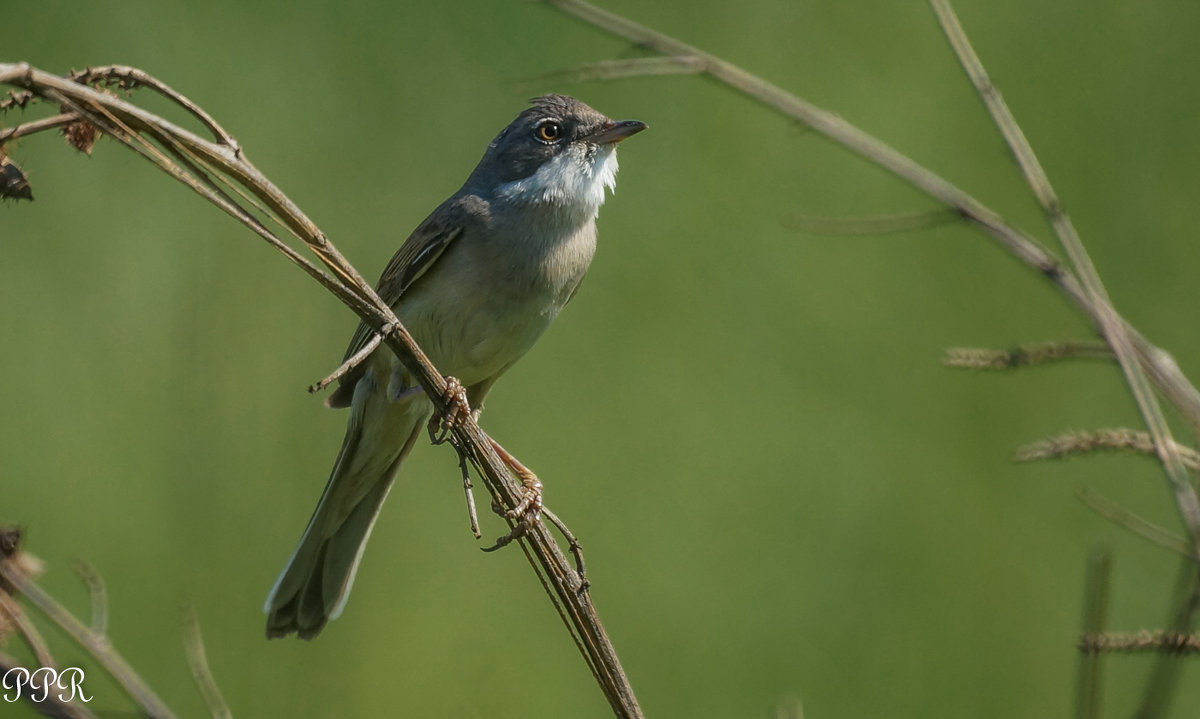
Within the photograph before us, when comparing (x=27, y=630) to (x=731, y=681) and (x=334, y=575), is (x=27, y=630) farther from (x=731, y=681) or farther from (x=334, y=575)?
(x=731, y=681)

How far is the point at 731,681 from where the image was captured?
5.77 meters

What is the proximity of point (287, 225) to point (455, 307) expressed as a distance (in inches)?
74.5

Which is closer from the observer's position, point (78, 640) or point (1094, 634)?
point (1094, 634)

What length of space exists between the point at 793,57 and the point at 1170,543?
537 cm

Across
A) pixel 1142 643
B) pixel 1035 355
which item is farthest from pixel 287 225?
pixel 1142 643

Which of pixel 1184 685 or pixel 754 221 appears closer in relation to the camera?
pixel 1184 685

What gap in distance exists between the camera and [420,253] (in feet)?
12.5

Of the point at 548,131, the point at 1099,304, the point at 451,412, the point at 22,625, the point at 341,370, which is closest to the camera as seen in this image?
the point at 22,625

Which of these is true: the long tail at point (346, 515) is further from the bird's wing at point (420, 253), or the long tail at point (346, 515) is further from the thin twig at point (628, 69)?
the thin twig at point (628, 69)

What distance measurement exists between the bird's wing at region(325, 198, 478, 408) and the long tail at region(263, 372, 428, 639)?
0.57 ft

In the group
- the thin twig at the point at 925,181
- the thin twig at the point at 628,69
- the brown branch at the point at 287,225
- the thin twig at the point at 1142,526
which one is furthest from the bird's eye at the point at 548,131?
the thin twig at the point at 1142,526

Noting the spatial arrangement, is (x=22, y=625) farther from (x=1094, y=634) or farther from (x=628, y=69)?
(x=628, y=69)

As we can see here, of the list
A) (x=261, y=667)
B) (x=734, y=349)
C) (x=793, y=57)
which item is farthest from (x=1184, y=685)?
(x=261, y=667)

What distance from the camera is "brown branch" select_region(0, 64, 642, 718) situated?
1574 millimetres
